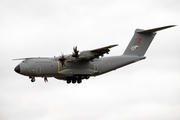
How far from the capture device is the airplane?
3172 centimetres

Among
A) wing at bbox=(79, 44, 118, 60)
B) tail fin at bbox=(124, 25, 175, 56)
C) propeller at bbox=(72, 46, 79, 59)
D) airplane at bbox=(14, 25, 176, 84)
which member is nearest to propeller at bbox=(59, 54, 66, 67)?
airplane at bbox=(14, 25, 176, 84)

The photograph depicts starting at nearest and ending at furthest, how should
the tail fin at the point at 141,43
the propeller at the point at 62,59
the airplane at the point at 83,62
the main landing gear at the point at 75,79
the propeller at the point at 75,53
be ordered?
the propeller at the point at 75,53, the propeller at the point at 62,59, the airplane at the point at 83,62, the main landing gear at the point at 75,79, the tail fin at the point at 141,43

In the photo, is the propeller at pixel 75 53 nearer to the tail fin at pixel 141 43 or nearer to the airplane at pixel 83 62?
the airplane at pixel 83 62

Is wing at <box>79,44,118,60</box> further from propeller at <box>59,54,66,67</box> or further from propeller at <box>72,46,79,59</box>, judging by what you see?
propeller at <box>59,54,66,67</box>

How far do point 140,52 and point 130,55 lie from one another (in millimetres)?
870

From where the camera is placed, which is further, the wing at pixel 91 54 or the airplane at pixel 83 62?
the airplane at pixel 83 62

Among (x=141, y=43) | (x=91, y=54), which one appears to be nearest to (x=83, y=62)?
(x=91, y=54)

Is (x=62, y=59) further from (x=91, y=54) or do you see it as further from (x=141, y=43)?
(x=141, y=43)

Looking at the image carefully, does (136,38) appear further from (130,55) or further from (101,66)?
(101,66)

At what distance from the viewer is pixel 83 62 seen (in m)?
32.8

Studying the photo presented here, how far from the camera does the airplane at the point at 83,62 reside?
31.7 meters

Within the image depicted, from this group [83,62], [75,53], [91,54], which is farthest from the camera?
[83,62]

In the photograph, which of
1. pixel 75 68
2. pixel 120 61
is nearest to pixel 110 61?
pixel 120 61

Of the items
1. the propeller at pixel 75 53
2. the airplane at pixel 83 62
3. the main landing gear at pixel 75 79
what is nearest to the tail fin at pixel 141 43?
the airplane at pixel 83 62
